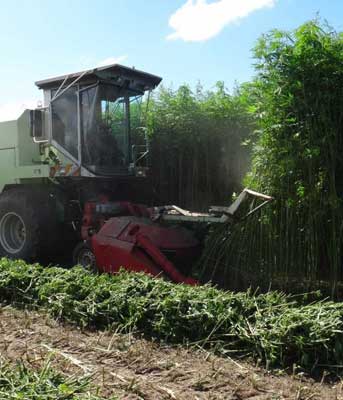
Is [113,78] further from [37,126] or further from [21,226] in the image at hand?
[21,226]

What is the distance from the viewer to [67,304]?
15.2 ft

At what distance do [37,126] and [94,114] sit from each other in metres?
0.87

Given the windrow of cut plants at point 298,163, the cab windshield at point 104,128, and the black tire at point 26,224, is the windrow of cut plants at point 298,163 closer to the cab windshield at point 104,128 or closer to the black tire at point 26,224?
the cab windshield at point 104,128

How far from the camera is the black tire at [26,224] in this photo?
24.2 feet

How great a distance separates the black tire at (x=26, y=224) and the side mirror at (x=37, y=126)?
2.72 ft

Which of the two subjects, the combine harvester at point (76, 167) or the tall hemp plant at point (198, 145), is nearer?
the combine harvester at point (76, 167)

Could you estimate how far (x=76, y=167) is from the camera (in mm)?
7262

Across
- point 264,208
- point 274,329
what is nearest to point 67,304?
point 274,329

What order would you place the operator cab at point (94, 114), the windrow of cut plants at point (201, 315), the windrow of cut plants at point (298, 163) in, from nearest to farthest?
the windrow of cut plants at point (201, 315)
the windrow of cut plants at point (298, 163)
the operator cab at point (94, 114)

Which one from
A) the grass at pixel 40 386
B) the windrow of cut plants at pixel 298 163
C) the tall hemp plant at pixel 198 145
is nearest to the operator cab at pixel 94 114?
the tall hemp plant at pixel 198 145

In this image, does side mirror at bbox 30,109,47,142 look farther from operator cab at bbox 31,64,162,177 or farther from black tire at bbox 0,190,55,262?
black tire at bbox 0,190,55,262

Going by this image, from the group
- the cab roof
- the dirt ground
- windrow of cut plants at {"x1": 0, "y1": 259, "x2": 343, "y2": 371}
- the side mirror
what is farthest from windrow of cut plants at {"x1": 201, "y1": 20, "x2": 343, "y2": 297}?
the side mirror

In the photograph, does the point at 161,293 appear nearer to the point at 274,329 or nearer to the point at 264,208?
the point at 274,329

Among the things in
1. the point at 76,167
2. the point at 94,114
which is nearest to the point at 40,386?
the point at 76,167
